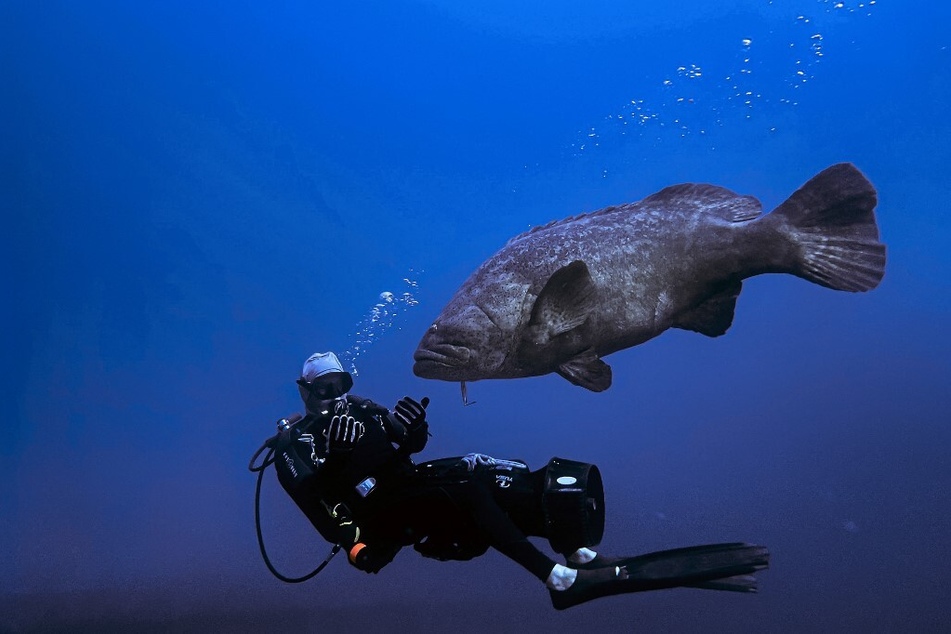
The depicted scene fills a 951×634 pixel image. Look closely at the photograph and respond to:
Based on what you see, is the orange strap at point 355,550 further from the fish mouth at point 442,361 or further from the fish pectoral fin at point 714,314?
the fish pectoral fin at point 714,314

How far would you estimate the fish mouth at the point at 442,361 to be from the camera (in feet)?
15.7

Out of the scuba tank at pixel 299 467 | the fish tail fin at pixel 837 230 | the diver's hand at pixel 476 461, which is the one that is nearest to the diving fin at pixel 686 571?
the diver's hand at pixel 476 461

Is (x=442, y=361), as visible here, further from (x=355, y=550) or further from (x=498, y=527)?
(x=498, y=527)

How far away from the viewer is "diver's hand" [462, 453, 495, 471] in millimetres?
3734

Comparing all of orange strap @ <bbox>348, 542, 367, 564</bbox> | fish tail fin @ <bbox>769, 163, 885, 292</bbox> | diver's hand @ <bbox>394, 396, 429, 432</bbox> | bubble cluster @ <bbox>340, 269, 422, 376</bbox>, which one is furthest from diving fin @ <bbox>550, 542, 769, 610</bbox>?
bubble cluster @ <bbox>340, 269, 422, 376</bbox>

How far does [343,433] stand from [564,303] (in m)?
1.94

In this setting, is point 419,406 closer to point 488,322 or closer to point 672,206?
point 488,322

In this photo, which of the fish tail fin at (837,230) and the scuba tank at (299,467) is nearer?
the scuba tank at (299,467)

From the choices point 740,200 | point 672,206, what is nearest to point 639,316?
point 672,206

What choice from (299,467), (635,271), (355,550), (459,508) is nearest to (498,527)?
(459,508)

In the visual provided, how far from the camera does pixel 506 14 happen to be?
15227 mm

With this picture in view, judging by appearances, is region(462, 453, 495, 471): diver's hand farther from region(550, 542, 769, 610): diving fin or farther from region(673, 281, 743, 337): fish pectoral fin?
region(673, 281, 743, 337): fish pectoral fin

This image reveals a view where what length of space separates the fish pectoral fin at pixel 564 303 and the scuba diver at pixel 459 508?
121 cm

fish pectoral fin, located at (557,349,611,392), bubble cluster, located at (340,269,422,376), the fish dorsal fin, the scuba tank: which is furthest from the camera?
bubble cluster, located at (340,269,422,376)
